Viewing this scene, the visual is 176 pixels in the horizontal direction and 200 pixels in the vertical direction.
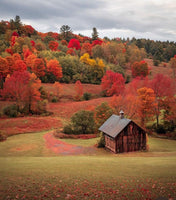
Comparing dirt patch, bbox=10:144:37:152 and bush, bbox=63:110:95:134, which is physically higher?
bush, bbox=63:110:95:134

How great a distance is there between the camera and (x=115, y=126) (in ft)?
104

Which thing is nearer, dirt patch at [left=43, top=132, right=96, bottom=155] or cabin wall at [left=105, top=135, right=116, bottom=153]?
dirt patch at [left=43, top=132, right=96, bottom=155]

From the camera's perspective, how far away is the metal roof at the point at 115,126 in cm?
3013

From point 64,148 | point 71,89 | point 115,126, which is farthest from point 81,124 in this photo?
point 71,89

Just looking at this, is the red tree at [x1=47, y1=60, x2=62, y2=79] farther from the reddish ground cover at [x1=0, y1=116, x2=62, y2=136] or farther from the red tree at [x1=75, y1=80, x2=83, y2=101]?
the reddish ground cover at [x1=0, y1=116, x2=62, y2=136]

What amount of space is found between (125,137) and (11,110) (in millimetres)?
35549

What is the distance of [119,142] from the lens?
98.6 ft

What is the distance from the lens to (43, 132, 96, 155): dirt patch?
29750 mm

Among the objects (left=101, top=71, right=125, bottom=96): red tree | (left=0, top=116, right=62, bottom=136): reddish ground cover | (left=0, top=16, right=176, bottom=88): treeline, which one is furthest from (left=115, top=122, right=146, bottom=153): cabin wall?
(left=0, top=16, right=176, bottom=88): treeline

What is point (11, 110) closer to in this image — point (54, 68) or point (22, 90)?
point (22, 90)

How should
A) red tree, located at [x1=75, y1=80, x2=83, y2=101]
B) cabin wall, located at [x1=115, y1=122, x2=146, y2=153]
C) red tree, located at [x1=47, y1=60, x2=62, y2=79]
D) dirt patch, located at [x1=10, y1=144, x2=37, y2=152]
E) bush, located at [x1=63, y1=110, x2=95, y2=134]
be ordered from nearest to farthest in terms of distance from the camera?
cabin wall, located at [x1=115, y1=122, x2=146, y2=153]
dirt patch, located at [x1=10, y1=144, x2=37, y2=152]
bush, located at [x1=63, y1=110, x2=95, y2=134]
red tree, located at [x1=75, y1=80, x2=83, y2=101]
red tree, located at [x1=47, y1=60, x2=62, y2=79]

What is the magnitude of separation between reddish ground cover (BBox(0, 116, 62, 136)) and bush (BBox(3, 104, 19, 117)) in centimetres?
466

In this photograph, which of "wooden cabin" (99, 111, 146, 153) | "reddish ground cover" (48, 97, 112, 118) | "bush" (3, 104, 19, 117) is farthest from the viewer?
"reddish ground cover" (48, 97, 112, 118)

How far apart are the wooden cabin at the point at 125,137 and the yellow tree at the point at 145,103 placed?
1269cm
